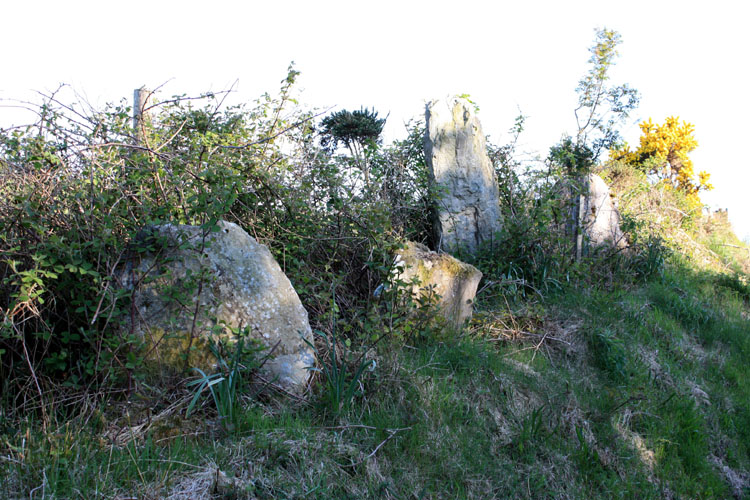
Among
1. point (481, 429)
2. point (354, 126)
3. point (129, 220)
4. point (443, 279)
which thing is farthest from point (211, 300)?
point (354, 126)

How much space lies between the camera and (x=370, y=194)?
628cm

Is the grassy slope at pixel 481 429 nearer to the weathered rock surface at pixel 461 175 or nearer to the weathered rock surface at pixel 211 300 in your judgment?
the weathered rock surface at pixel 211 300

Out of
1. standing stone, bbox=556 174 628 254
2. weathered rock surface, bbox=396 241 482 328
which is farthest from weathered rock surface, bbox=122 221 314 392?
standing stone, bbox=556 174 628 254

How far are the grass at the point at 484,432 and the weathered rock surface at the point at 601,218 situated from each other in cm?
230

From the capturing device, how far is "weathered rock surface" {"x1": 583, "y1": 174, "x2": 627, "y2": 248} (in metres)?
8.64

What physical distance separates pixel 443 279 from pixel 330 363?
6.05 feet

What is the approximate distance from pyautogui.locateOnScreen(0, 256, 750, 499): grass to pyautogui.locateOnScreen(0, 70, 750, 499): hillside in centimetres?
2

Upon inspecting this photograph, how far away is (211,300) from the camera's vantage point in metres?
3.92

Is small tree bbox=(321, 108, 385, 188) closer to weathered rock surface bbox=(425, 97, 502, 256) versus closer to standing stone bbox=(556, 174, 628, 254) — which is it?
weathered rock surface bbox=(425, 97, 502, 256)

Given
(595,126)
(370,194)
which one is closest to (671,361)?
(370,194)

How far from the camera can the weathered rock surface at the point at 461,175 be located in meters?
7.25

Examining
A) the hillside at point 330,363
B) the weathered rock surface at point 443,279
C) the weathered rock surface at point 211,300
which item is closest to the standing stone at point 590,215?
the hillside at point 330,363

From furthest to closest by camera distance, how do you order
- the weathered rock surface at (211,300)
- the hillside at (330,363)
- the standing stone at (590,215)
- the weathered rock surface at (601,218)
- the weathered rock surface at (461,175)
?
1. the weathered rock surface at (601,218)
2. the standing stone at (590,215)
3. the weathered rock surface at (461,175)
4. the weathered rock surface at (211,300)
5. the hillside at (330,363)

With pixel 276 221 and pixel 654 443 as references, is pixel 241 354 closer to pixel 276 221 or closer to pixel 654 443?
pixel 276 221
